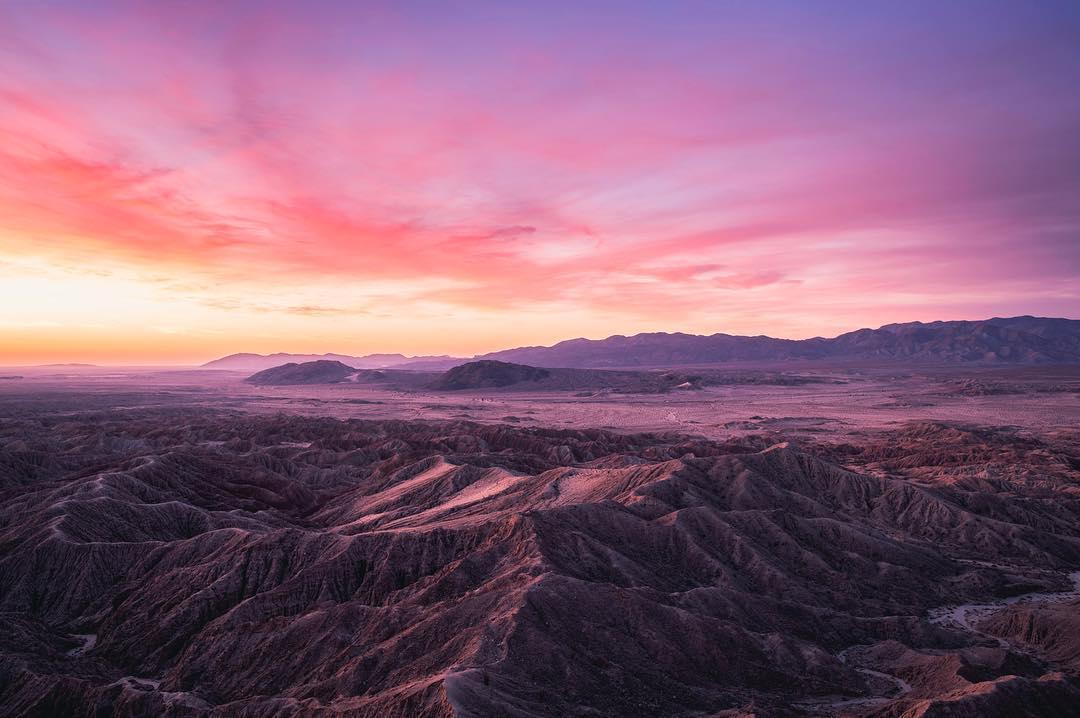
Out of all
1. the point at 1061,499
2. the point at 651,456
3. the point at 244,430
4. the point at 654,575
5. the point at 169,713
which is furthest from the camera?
the point at 244,430

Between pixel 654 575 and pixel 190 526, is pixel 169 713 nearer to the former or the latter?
pixel 654 575

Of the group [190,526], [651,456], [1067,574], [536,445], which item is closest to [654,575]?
[1067,574]

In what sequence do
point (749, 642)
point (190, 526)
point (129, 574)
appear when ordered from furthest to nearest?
point (190, 526) < point (129, 574) < point (749, 642)
